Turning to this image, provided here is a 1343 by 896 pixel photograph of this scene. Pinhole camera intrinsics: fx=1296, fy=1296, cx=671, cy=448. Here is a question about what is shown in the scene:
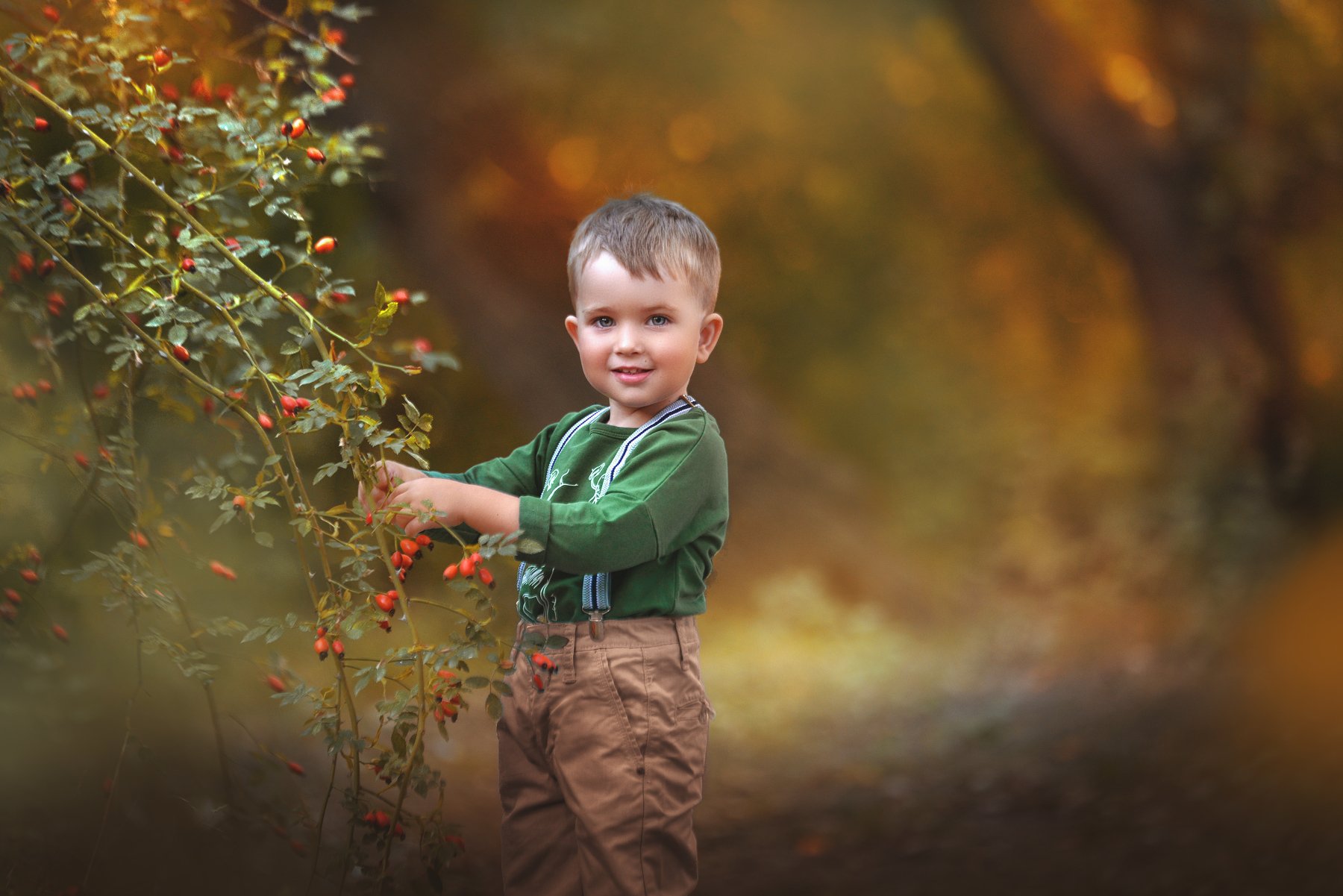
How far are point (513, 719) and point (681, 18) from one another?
5118 mm

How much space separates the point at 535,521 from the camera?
61.6 inches

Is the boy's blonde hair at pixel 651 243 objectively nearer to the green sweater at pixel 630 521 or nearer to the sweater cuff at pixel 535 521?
the green sweater at pixel 630 521

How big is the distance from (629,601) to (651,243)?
18.5 inches

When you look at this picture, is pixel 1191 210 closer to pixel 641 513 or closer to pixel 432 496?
pixel 641 513

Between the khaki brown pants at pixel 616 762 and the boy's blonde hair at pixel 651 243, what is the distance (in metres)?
0.46

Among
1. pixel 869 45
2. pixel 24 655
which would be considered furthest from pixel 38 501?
pixel 869 45

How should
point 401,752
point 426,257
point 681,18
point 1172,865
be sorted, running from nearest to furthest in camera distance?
point 401,752 → point 1172,865 → point 426,257 → point 681,18

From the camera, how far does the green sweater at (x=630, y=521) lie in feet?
5.18

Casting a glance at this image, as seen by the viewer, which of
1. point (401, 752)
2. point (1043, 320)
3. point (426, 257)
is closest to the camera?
point (401, 752)

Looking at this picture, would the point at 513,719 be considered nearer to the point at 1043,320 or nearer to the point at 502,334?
the point at 502,334

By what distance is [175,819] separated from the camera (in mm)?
2250

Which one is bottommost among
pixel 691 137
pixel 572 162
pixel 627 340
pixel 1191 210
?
pixel 627 340

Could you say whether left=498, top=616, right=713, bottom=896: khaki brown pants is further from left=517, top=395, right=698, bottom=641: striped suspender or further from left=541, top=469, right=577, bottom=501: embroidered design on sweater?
left=541, top=469, right=577, bottom=501: embroidered design on sweater

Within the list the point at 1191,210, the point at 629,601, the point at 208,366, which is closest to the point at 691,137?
the point at 1191,210
